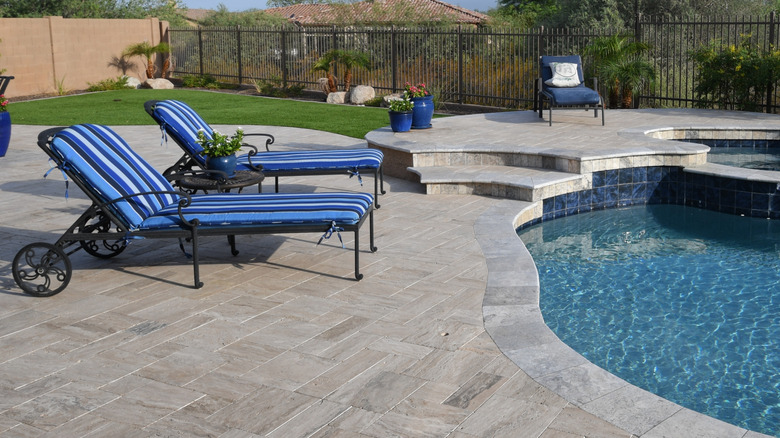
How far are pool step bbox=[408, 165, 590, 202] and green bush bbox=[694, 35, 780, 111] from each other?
5869mm

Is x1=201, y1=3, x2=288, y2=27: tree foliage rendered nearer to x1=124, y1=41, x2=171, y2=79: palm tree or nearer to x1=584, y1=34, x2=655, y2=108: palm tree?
x1=124, y1=41, x2=171, y2=79: palm tree

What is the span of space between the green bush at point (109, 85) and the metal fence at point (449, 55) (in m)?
2.07

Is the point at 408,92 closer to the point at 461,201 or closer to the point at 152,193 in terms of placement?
the point at 461,201

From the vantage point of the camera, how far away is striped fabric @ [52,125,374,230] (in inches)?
219

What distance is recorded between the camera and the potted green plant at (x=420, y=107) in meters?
11.0

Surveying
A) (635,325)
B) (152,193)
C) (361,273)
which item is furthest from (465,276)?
(152,193)

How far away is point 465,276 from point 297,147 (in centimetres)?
652

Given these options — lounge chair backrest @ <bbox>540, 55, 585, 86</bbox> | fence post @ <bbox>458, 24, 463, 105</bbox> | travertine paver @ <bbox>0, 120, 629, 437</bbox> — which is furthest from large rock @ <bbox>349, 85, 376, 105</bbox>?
travertine paver @ <bbox>0, 120, 629, 437</bbox>

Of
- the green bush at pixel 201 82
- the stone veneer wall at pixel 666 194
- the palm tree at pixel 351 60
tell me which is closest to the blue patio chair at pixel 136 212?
the stone veneer wall at pixel 666 194

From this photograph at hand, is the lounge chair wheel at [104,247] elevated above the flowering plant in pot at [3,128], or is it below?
below

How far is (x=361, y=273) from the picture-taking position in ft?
19.4

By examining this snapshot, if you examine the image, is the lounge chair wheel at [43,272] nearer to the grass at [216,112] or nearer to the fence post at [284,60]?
the grass at [216,112]

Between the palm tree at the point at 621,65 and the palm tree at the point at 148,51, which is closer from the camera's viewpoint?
the palm tree at the point at 621,65

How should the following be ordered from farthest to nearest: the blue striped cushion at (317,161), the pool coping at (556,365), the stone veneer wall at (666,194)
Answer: the stone veneer wall at (666,194), the blue striped cushion at (317,161), the pool coping at (556,365)
